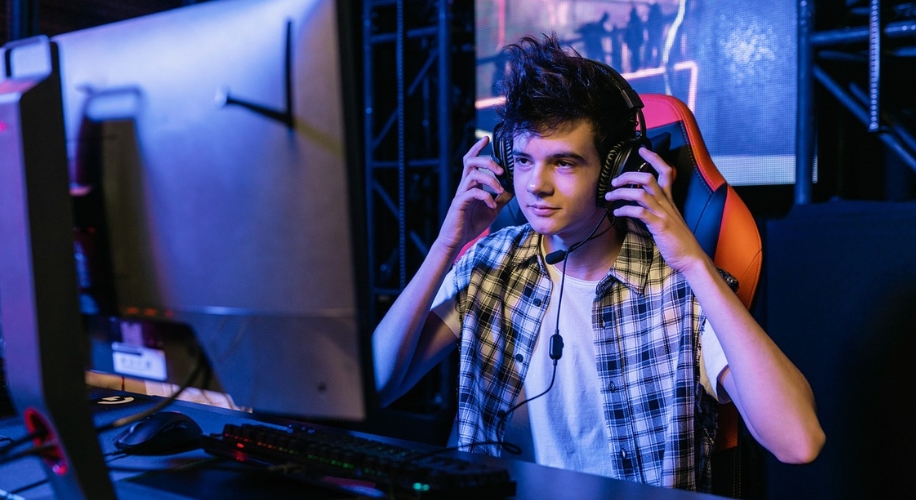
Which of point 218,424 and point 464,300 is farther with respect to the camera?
point 464,300

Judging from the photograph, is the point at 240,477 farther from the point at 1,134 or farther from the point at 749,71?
the point at 749,71

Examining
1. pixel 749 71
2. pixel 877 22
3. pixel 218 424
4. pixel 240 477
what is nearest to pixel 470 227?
pixel 218 424

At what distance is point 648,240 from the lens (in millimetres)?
1386

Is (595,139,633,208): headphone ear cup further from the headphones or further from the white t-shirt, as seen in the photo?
the white t-shirt

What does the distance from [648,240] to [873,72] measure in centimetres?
95

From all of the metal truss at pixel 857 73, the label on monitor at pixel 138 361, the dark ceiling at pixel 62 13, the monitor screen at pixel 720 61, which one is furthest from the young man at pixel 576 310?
the dark ceiling at pixel 62 13

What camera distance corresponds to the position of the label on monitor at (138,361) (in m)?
0.72

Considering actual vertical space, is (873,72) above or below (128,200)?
above

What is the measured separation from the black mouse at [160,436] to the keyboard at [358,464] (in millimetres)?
55

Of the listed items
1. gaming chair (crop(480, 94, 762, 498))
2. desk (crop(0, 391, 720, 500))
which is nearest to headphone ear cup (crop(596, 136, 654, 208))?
gaming chair (crop(480, 94, 762, 498))

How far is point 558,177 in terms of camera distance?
1.27 metres

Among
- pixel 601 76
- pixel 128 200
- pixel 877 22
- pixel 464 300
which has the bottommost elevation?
pixel 464 300

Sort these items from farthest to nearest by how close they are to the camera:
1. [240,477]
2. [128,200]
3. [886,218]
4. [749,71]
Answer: [749,71], [886,218], [240,477], [128,200]

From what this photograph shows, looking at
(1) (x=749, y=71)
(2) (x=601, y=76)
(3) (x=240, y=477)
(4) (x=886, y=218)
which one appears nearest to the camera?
(3) (x=240, y=477)
